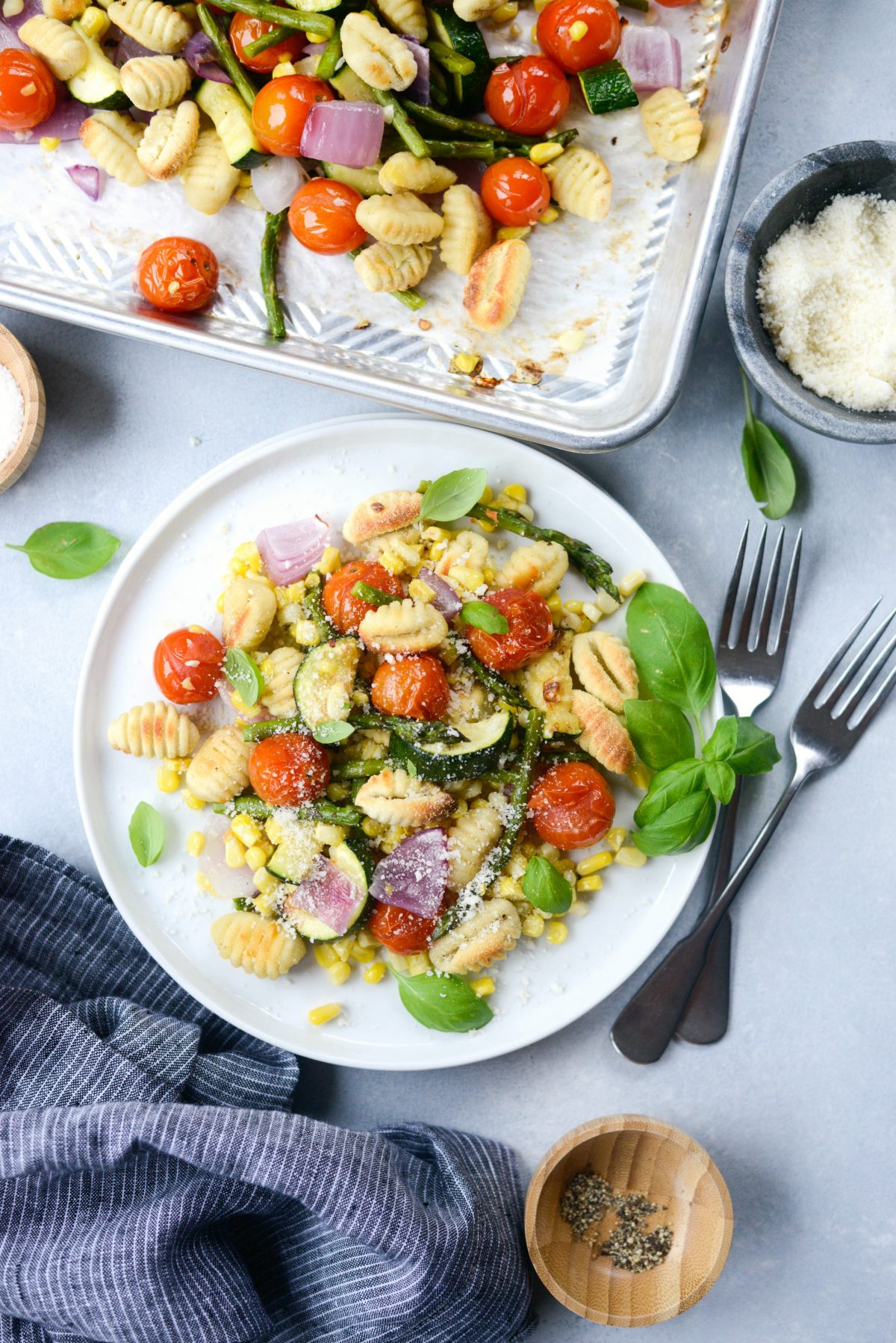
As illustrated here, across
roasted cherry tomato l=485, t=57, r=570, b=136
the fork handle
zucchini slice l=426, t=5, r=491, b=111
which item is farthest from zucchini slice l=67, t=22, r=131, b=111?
the fork handle

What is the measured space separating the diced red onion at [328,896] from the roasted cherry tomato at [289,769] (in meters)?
0.18

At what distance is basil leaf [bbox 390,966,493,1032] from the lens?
7.82 ft

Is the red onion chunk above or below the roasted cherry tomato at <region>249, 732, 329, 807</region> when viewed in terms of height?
below

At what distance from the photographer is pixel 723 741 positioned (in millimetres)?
2299

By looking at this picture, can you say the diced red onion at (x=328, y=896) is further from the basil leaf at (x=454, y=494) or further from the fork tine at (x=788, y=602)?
the fork tine at (x=788, y=602)

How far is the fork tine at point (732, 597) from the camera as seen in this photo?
2570mm

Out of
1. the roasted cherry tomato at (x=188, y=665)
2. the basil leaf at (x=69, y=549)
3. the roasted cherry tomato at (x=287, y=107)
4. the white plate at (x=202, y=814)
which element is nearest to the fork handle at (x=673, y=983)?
the white plate at (x=202, y=814)

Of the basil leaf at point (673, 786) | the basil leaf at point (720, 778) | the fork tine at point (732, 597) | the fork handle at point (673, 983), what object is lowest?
the fork handle at point (673, 983)

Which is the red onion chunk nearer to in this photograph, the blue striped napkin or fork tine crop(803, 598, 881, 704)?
the blue striped napkin

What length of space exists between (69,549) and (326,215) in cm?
111

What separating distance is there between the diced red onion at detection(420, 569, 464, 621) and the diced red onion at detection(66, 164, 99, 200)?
4.26ft

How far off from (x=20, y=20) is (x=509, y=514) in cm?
177

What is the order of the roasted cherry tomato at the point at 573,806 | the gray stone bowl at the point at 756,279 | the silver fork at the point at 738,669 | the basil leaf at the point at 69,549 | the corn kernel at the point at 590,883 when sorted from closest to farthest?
1. the gray stone bowl at the point at 756,279
2. the roasted cherry tomato at the point at 573,806
3. the corn kernel at the point at 590,883
4. the silver fork at the point at 738,669
5. the basil leaf at the point at 69,549

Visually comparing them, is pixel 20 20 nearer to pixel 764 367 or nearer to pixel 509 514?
pixel 509 514
